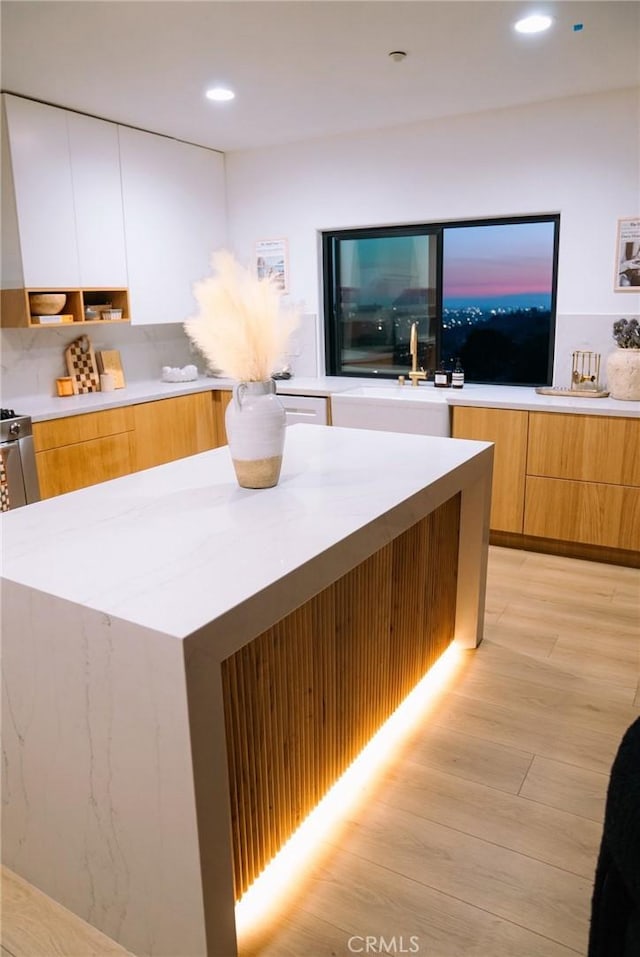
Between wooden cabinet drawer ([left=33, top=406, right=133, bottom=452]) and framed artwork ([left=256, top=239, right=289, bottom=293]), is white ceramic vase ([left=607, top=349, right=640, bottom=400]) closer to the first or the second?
framed artwork ([left=256, top=239, right=289, bottom=293])

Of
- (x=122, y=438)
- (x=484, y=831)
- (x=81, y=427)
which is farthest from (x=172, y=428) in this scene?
(x=484, y=831)

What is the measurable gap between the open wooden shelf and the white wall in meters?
1.22

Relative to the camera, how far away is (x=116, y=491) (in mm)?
2113

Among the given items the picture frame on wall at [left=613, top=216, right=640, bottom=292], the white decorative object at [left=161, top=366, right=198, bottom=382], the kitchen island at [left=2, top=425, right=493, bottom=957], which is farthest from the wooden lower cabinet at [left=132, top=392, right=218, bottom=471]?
the picture frame on wall at [left=613, top=216, right=640, bottom=292]

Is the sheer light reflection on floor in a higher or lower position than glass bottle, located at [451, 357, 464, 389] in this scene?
lower

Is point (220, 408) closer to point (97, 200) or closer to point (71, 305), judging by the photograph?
point (71, 305)

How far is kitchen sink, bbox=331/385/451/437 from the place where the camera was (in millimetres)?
4082

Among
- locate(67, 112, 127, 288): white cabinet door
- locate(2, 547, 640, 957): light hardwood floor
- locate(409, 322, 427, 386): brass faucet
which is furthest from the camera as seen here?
locate(409, 322, 427, 386): brass faucet

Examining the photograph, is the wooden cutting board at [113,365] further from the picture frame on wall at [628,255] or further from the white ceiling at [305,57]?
the picture frame on wall at [628,255]

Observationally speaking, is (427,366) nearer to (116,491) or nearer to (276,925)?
(116,491)

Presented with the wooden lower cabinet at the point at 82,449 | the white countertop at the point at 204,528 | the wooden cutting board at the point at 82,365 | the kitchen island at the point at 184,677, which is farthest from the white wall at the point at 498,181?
the kitchen island at the point at 184,677

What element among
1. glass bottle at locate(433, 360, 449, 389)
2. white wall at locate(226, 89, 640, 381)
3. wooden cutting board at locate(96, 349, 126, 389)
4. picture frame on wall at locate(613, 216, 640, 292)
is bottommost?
glass bottle at locate(433, 360, 449, 389)

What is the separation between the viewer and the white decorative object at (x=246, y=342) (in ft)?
6.41

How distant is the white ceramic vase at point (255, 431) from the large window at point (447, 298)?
2.86 meters
